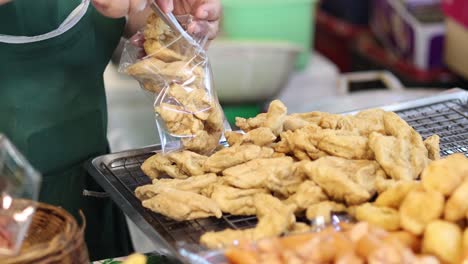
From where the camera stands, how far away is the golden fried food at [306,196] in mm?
1444

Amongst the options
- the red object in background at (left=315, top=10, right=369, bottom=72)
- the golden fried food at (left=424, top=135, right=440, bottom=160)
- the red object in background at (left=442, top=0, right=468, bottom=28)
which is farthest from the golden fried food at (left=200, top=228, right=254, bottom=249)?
the red object in background at (left=315, top=10, right=369, bottom=72)

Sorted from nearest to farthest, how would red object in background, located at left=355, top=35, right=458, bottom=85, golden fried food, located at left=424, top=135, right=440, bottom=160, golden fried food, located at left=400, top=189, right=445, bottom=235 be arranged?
golden fried food, located at left=400, top=189, right=445, bottom=235
golden fried food, located at left=424, top=135, right=440, bottom=160
red object in background, located at left=355, top=35, right=458, bottom=85

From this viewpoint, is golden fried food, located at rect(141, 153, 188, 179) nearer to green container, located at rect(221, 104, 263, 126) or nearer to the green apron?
the green apron

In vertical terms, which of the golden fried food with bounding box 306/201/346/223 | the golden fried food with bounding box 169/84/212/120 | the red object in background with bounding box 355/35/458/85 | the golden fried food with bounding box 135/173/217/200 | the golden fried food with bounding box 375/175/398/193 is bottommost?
the red object in background with bounding box 355/35/458/85

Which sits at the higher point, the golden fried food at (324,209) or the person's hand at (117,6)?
the person's hand at (117,6)

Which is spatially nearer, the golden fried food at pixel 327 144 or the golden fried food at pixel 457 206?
the golden fried food at pixel 457 206

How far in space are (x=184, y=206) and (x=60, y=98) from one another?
0.55 metres

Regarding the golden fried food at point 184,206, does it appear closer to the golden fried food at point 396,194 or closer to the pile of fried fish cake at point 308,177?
the pile of fried fish cake at point 308,177

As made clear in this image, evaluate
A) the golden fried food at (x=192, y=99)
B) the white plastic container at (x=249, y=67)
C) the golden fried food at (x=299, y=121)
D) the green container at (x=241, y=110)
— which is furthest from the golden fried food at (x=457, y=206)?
the green container at (x=241, y=110)

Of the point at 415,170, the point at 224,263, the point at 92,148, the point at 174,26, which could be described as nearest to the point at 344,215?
the point at 415,170

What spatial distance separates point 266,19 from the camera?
3.29 m

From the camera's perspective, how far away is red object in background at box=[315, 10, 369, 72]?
4246 mm

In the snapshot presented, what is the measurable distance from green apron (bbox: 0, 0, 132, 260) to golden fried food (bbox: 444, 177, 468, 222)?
0.87 metres

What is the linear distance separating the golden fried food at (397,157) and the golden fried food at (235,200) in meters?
0.26
